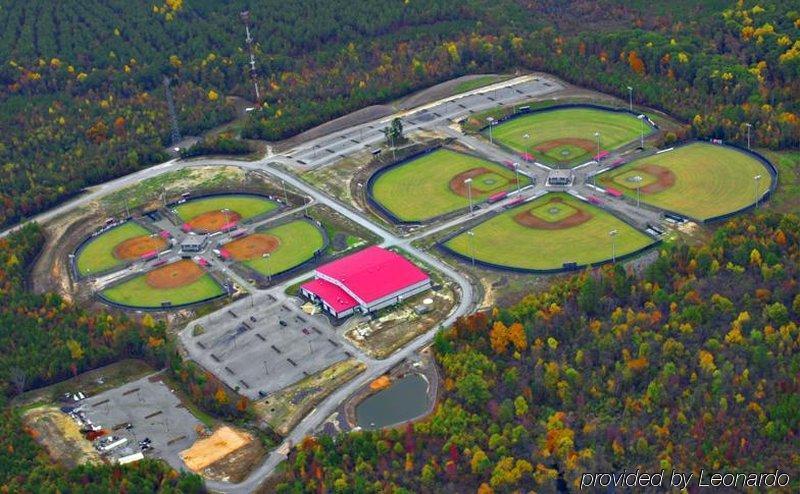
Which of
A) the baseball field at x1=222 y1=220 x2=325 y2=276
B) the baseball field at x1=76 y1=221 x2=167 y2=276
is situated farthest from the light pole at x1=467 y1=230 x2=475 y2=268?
the baseball field at x1=76 y1=221 x2=167 y2=276

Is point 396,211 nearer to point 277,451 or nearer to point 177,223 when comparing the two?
point 177,223

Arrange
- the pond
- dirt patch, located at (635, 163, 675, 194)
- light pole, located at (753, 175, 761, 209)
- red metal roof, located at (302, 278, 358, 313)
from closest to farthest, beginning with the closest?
1. the pond
2. red metal roof, located at (302, 278, 358, 313)
3. light pole, located at (753, 175, 761, 209)
4. dirt patch, located at (635, 163, 675, 194)

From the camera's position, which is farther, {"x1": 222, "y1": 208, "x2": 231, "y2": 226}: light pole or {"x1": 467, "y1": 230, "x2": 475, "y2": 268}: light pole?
{"x1": 222, "y1": 208, "x2": 231, "y2": 226}: light pole

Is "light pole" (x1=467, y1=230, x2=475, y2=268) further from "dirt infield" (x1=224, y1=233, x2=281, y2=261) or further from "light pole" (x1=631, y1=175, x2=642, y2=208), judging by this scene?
"dirt infield" (x1=224, y1=233, x2=281, y2=261)

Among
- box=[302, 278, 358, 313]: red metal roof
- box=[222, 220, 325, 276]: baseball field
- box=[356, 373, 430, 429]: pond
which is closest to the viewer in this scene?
box=[356, 373, 430, 429]: pond

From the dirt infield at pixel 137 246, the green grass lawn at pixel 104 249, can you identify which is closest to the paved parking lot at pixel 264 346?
the dirt infield at pixel 137 246

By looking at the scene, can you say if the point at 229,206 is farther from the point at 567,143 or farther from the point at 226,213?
the point at 567,143

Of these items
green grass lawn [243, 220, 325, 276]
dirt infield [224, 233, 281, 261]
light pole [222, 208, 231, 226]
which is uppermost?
light pole [222, 208, 231, 226]
